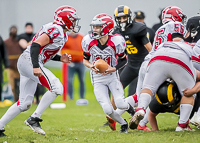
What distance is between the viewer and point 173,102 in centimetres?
469

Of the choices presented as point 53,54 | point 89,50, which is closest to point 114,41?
point 89,50

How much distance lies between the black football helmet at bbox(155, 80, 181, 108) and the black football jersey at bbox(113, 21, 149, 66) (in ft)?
5.05

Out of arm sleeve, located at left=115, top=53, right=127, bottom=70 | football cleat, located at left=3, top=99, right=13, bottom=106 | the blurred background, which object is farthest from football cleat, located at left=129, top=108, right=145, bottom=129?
the blurred background

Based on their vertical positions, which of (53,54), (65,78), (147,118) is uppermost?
(53,54)

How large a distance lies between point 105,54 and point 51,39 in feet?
2.77

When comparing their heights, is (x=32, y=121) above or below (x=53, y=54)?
below

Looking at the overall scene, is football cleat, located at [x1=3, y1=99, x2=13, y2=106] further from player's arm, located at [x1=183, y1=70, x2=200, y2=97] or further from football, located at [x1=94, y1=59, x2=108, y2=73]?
player's arm, located at [x1=183, y1=70, x2=200, y2=97]

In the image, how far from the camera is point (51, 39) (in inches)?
186

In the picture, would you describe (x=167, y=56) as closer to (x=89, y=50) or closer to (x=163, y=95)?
(x=163, y=95)

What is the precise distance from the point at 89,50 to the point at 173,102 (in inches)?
55.6

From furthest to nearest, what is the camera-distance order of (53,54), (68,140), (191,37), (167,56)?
(191,37) < (53,54) < (167,56) < (68,140)

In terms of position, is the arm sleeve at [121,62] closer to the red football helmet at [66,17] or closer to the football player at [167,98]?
the football player at [167,98]

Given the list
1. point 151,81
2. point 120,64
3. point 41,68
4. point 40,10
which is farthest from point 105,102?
point 40,10

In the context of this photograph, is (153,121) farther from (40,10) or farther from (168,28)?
(40,10)
